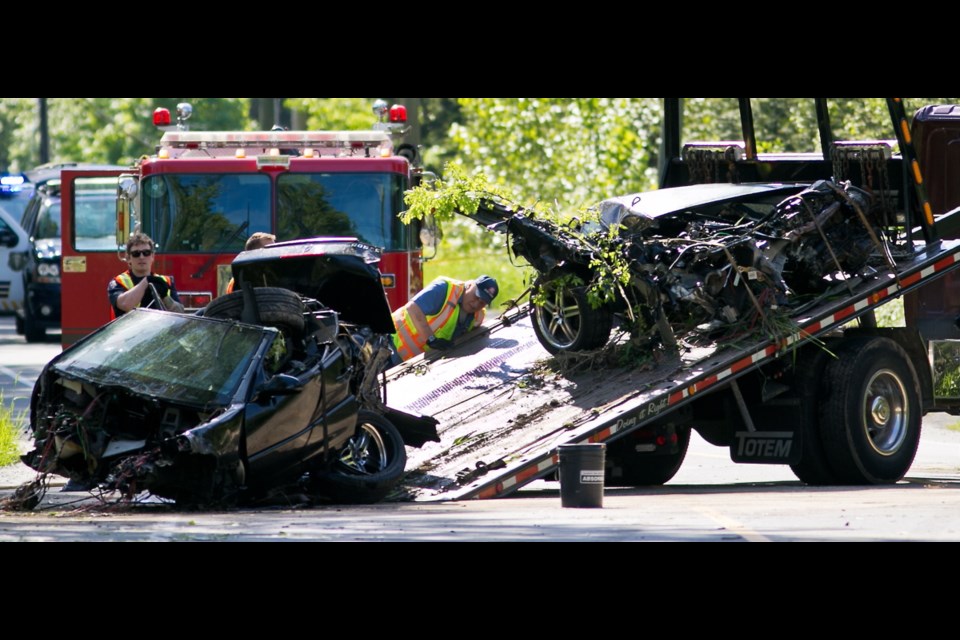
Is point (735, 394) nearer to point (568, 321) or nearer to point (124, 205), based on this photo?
point (568, 321)

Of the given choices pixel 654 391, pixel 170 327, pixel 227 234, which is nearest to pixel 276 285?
pixel 170 327

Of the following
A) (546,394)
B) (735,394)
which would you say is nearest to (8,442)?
(546,394)

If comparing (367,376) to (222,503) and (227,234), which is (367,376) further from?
(227,234)

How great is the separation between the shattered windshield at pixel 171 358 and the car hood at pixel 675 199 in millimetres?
2884

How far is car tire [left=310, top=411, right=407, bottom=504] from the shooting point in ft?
33.6

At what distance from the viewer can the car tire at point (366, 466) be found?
33.6 ft

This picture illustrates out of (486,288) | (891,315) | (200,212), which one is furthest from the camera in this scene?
(891,315)

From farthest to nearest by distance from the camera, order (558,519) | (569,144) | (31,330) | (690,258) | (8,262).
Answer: (569,144), (8,262), (31,330), (690,258), (558,519)

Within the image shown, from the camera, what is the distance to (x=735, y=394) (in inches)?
453

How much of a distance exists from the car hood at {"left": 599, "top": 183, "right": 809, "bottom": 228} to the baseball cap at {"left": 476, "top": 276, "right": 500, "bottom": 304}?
1.39m

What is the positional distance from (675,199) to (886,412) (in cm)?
228

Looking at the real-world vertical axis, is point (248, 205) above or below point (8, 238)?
above

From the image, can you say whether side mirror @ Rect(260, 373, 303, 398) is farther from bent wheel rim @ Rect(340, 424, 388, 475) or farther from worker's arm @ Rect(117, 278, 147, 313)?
worker's arm @ Rect(117, 278, 147, 313)

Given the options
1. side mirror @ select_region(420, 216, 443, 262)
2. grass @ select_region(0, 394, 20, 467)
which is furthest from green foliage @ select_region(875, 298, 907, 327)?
grass @ select_region(0, 394, 20, 467)
